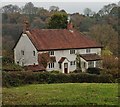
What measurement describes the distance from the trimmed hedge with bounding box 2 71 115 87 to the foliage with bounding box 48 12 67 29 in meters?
27.0

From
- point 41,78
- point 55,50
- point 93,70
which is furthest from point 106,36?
point 41,78

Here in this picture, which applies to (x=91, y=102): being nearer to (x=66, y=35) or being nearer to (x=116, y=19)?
(x=66, y=35)

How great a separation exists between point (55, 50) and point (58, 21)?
36.5 feet

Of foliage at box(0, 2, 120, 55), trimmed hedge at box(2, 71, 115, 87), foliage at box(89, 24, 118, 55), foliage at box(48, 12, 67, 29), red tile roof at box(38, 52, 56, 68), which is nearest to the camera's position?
trimmed hedge at box(2, 71, 115, 87)

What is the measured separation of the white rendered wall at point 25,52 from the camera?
160ft

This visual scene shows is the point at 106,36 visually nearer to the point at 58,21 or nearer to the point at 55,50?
the point at 58,21

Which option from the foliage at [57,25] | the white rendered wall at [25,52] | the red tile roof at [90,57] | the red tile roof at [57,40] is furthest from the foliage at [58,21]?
the white rendered wall at [25,52]

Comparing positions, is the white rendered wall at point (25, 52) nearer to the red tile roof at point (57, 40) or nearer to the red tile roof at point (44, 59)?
the red tile roof at point (44, 59)

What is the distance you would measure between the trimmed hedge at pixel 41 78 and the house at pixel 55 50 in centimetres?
1500

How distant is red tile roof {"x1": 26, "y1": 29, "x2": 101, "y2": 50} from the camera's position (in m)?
48.8

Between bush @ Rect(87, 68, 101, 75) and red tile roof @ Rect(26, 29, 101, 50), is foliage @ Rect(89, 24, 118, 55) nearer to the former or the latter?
red tile roof @ Rect(26, 29, 101, 50)

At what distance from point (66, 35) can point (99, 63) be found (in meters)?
6.67

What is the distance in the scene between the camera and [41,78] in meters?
30.5

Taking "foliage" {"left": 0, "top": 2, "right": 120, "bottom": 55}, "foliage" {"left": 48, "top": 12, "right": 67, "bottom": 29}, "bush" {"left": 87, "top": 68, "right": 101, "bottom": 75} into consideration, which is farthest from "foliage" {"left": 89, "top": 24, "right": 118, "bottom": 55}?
"bush" {"left": 87, "top": 68, "right": 101, "bottom": 75}
